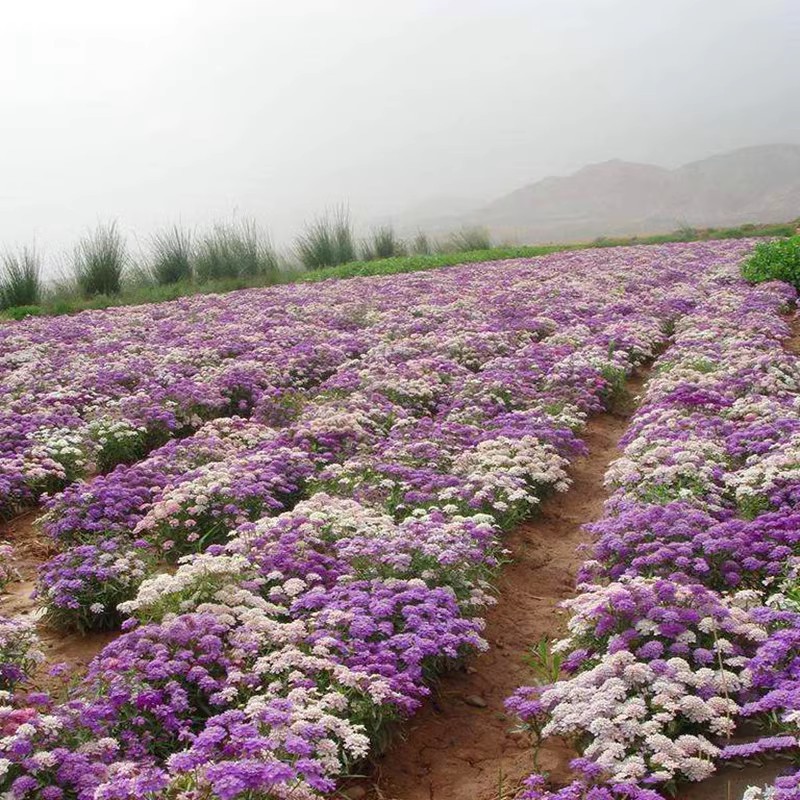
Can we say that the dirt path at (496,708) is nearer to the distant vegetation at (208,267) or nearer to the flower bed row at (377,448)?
the flower bed row at (377,448)

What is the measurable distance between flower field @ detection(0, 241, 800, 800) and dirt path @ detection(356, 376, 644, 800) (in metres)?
0.18

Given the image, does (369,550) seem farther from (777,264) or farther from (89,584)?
(777,264)

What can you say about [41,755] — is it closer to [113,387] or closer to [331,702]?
[331,702]

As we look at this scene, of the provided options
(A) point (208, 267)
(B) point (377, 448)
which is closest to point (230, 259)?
(A) point (208, 267)

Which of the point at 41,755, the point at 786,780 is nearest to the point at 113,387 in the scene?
the point at 41,755

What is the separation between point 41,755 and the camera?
3797 mm

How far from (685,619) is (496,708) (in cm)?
138

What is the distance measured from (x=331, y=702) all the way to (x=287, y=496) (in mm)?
3835

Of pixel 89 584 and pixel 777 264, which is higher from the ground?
pixel 777 264

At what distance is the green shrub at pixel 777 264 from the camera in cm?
1808

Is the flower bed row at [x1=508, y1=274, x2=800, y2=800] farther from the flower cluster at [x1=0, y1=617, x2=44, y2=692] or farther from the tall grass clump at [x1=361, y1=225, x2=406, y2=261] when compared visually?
the tall grass clump at [x1=361, y1=225, x2=406, y2=261]

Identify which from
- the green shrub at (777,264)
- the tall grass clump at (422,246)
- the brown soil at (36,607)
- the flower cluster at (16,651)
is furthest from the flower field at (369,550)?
the tall grass clump at (422,246)

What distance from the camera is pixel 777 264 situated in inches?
719

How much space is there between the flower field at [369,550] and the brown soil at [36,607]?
128mm
